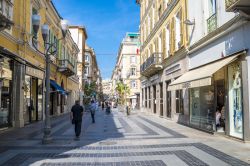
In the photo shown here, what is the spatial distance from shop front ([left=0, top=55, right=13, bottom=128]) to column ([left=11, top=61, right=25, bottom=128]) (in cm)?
44

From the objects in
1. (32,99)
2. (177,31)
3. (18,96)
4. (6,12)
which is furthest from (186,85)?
(32,99)

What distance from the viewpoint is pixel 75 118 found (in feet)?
41.8

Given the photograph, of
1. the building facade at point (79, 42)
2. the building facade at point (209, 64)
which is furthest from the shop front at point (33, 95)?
the building facade at point (79, 42)

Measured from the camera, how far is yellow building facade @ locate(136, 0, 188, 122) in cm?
1959

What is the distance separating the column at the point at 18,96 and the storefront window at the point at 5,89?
0.53 meters

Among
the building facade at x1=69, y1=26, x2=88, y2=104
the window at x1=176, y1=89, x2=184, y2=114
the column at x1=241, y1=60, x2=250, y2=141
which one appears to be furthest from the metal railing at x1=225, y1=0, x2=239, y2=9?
the building facade at x1=69, y1=26, x2=88, y2=104

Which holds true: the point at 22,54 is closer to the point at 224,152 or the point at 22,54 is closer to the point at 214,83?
the point at 214,83

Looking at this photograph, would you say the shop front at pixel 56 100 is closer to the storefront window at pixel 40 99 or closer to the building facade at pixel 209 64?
the storefront window at pixel 40 99

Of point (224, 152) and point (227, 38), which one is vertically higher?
point (227, 38)

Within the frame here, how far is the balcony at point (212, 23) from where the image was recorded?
13648 millimetres

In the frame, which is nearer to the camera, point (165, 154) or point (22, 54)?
point (165, 154)

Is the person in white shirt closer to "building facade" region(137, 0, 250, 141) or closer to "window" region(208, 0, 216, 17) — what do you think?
"building facade" region(137, 0, 250, 141)

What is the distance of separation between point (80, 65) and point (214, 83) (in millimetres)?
48539

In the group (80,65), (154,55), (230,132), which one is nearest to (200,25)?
(230,132)
